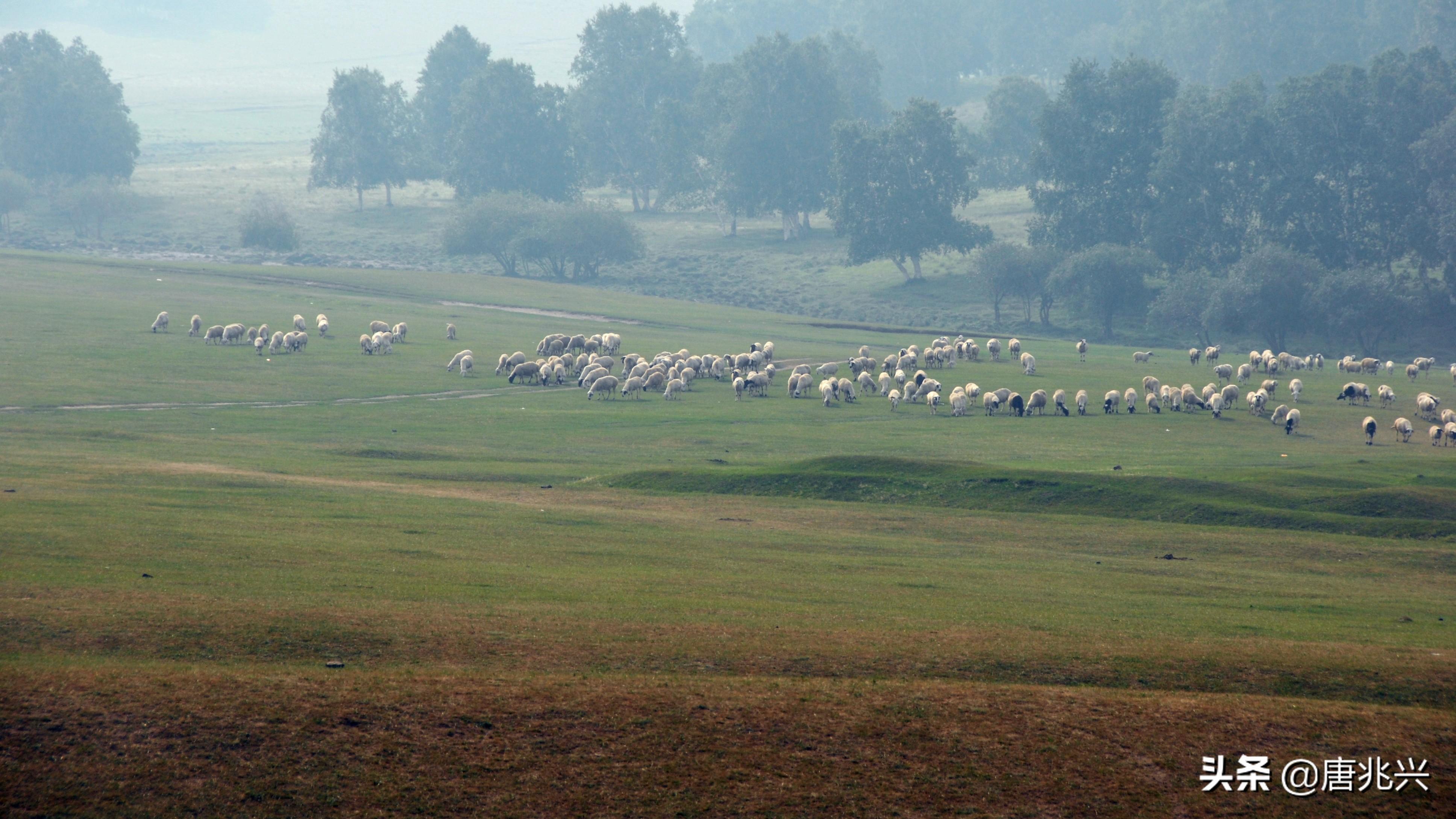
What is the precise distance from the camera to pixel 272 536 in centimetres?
2692

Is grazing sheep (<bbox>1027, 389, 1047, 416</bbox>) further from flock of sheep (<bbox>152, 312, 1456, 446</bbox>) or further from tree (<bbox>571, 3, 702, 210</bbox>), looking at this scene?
tree (<bbox>571, 3, 702, 210</bbox>)

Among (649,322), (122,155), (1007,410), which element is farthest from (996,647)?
(122,155)

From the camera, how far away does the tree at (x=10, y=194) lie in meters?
153

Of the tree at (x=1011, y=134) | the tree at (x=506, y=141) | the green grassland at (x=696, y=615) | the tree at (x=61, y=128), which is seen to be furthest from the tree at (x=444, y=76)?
the green grassland at (x=696, y=615)

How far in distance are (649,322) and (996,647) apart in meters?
85.4

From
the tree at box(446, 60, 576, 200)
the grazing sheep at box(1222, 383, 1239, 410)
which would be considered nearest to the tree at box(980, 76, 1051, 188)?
the tree at box(446, 60, 576, 200)

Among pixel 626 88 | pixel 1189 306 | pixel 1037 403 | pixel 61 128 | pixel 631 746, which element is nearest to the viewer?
pixel 631 746

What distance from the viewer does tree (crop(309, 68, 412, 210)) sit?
6762 inches

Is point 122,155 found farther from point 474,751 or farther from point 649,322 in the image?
point 474,751

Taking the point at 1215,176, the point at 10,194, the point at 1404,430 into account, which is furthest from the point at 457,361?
the point at 10,194

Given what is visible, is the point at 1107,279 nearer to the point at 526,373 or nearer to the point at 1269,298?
the point at 1269,298

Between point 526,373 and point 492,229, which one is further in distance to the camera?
point 492,229

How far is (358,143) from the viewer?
172 m

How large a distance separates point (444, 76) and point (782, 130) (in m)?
62.3
